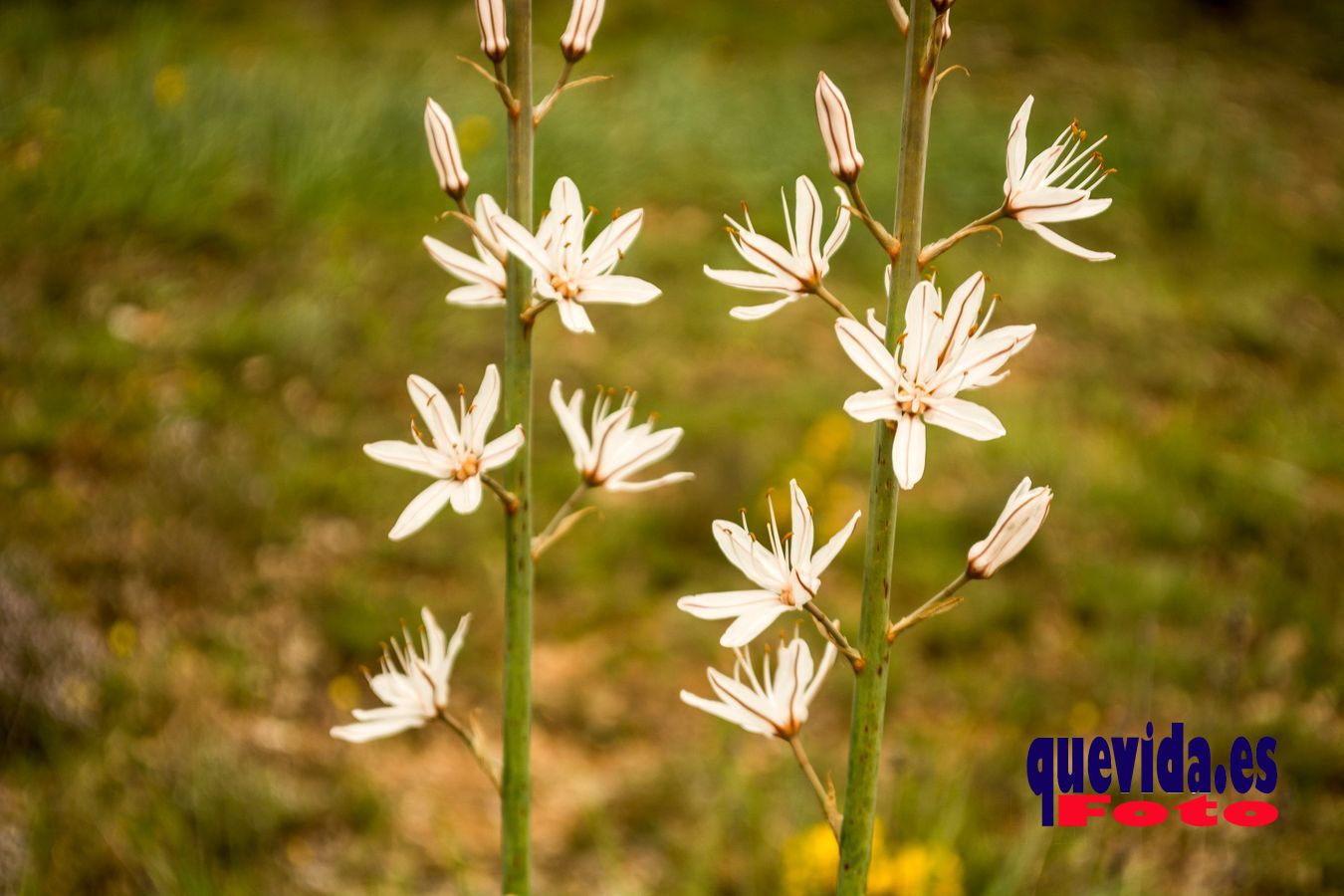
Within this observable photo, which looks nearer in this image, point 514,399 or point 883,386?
point 883,386

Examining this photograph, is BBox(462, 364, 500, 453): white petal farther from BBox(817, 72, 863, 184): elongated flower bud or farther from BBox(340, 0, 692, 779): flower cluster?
BBox(817, 72, 863, 184): elongated flower bud

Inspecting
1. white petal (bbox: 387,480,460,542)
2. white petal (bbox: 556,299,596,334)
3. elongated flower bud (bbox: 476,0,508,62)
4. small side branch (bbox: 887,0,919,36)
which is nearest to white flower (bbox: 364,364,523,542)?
white petal (bbox: 387,480,460,542)

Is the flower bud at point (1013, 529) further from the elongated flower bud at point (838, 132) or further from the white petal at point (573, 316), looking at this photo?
the white petal at point (573, 316)

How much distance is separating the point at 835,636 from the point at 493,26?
0.79 m

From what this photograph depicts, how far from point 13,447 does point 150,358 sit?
720 millimetres

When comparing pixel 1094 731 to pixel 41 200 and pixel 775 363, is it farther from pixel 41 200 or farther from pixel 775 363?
pixel 41 200

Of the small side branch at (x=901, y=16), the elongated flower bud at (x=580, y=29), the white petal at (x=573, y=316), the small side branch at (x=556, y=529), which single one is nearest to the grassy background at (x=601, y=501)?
the small side branch at (x=556, y=529)

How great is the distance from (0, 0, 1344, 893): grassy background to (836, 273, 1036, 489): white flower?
4.44 ft

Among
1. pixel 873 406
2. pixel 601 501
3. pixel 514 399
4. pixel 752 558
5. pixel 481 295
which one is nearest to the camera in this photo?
pixel 873 406

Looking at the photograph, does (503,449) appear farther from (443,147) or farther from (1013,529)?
(1013,529)

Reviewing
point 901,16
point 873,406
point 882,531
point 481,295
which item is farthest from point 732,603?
point 901,16

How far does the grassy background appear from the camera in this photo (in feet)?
9.32

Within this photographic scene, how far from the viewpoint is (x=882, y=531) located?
126cm

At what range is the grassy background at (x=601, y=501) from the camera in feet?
9.32
